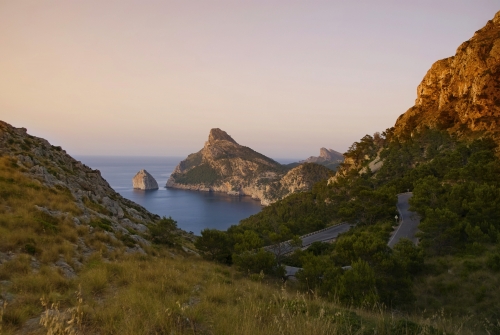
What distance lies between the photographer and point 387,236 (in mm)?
24953

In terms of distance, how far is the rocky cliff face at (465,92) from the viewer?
144 feet

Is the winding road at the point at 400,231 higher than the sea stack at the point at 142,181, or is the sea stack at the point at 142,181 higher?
the winding road at the point at 400,231

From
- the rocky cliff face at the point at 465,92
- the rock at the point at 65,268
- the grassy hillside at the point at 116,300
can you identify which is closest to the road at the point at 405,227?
the rocky cliff face at the point at 465,92

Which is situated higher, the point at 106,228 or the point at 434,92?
the point at 434,92

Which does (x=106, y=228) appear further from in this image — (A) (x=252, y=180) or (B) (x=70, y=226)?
(A) (x=252, y=180)

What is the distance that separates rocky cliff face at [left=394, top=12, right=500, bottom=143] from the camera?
144ft

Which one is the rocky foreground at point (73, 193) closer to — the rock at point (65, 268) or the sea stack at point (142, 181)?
the rock at point (65, 268)

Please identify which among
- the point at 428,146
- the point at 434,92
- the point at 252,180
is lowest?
the point at 252,180

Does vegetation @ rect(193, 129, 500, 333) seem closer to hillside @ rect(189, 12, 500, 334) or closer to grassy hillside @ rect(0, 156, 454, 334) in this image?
hillside @ rect(189, 12, 500, 334)

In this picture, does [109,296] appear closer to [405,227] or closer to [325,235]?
[405,227]

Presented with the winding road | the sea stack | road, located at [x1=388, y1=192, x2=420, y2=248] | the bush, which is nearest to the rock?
the bush

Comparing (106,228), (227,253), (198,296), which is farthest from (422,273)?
(106,228)

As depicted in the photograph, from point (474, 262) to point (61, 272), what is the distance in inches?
810

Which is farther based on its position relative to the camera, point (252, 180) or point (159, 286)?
point (252, 180)
